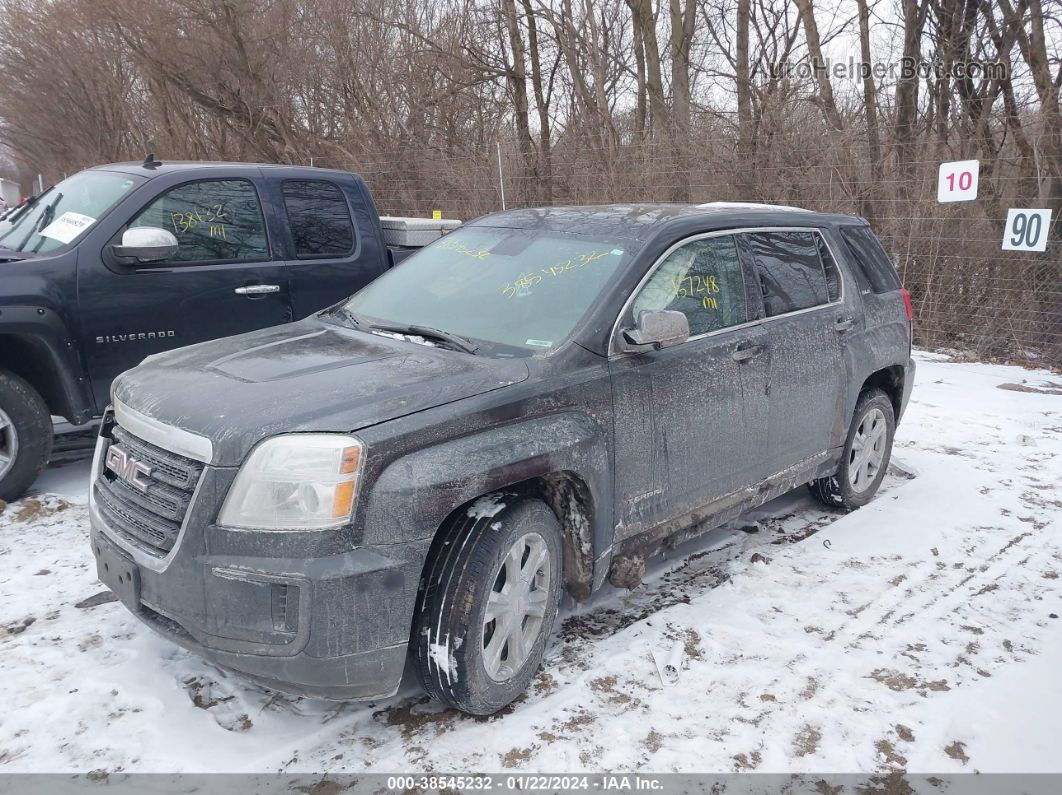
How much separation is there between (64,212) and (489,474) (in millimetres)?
4088

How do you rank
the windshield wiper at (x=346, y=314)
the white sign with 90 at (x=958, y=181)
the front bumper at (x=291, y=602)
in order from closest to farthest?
the front bumper at (x=291, y=602), the windshield wiper at (x=346, y=314), the white sign with 90 at (x=958, y=181)

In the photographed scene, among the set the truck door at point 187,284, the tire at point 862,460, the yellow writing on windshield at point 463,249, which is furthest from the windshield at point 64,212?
the tire at point 862,460

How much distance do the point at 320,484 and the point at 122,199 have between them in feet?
11.7

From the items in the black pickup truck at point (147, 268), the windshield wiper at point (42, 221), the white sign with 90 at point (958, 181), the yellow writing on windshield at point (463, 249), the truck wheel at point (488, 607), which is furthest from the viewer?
the white sign with 90 at point (958, 181)

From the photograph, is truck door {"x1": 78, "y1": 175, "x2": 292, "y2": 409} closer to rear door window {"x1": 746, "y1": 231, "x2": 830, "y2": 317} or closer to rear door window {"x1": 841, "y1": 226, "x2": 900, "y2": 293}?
rear door window {"x1": 746, "y1": 231, "x2": 830, "y2": 317}

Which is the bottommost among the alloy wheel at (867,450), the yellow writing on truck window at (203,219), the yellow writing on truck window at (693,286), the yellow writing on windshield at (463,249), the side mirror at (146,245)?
the alloy wheel at (867,450)

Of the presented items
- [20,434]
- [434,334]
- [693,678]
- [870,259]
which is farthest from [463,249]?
[20,434]

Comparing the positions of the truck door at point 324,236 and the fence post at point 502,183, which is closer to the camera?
the truck door at point 324,236

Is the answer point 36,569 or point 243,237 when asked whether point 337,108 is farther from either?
point 36,569

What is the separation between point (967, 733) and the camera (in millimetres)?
3143

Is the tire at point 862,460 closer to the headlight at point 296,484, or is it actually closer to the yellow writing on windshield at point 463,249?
the yellow writing on windshield at point 463,249

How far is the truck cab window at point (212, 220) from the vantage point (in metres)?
5.50

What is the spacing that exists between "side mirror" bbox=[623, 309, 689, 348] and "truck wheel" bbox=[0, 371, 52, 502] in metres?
3.59

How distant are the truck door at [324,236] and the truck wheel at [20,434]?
69.2 inches
